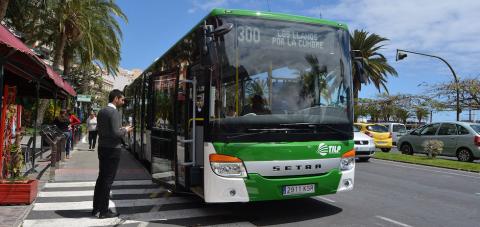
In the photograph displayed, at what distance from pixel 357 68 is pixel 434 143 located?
1177cm

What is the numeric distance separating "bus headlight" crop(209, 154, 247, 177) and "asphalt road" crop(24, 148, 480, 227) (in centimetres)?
83

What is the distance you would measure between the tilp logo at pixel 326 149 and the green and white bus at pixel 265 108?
0.02m

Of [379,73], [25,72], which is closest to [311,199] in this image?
[25,72]

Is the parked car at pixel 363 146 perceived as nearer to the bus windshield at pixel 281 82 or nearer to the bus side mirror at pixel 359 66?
the bus side mirror at pixel 359 66

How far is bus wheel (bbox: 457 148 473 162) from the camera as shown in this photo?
58.6 feet

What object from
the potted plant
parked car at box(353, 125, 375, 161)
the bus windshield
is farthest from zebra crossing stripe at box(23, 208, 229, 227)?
parked car at box(353, 125, 375, 161)

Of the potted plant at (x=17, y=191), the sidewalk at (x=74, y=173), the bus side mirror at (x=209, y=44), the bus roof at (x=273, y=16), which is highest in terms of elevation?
the bus roof at (x=273, y=16)

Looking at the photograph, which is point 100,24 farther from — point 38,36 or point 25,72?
point 25,72

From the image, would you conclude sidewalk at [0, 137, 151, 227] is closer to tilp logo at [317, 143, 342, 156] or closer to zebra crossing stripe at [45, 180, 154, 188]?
zebra crossing stripe at [45, 180, 154, 188]

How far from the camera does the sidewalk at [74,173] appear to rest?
281 inches

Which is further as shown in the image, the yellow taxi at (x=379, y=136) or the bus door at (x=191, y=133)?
the yellow taxi at (x=379, y=136)

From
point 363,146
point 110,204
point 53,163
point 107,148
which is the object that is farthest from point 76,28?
point 107,148

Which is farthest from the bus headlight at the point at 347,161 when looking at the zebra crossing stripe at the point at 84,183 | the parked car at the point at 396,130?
the parked car at the point at 396,130

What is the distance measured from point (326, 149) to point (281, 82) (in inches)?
49.4
